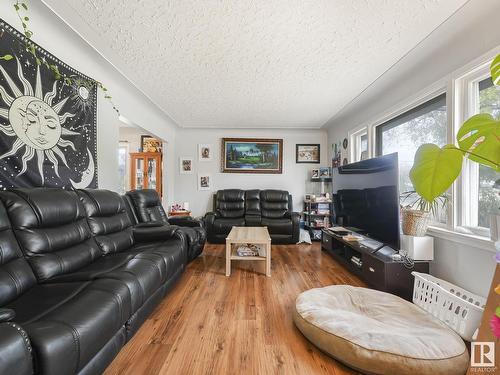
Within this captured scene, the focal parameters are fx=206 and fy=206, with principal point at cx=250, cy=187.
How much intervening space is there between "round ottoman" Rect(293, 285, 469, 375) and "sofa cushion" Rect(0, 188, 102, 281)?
171cm

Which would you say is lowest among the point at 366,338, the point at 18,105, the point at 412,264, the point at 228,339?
the point at 228,339

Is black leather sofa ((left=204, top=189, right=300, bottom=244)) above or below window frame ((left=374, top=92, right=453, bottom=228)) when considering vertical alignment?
below

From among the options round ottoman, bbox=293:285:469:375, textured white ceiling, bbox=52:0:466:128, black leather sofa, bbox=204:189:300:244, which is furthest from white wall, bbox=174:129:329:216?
round ottoman, bbox=293:285:469:375

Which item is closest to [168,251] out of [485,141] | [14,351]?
[14,351]

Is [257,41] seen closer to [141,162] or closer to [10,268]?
[10,268]

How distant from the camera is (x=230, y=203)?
4.44 metres

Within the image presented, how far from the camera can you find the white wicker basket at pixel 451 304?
1344 millimetres

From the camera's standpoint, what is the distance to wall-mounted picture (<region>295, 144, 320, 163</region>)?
15.7ft

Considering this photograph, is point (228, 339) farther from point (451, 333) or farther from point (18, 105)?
point (18, 105)

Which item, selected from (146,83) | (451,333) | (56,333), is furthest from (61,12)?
(451,333)

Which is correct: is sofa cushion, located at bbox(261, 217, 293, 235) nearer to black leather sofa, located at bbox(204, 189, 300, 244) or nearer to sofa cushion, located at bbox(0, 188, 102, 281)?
black leather sofa, located at bbox(204, 189, 300, 244)

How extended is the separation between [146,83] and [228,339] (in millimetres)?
2899

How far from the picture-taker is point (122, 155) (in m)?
5.16

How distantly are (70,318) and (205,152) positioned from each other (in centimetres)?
408
